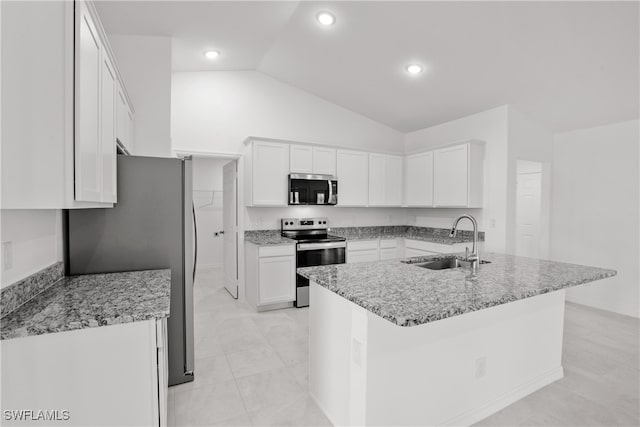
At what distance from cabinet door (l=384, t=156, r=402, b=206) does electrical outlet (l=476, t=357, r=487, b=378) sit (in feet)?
10.9

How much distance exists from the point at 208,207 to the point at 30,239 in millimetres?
5367

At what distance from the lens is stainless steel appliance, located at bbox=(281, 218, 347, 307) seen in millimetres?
4176

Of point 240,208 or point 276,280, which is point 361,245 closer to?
point 276,280

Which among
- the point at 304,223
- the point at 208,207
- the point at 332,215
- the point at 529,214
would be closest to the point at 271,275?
the point at 304,223

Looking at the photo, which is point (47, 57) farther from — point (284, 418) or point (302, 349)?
point (302, 349)

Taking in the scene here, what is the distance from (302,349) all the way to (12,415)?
2087 millimetres

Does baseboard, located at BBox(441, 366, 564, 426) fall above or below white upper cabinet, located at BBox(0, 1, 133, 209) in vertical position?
below

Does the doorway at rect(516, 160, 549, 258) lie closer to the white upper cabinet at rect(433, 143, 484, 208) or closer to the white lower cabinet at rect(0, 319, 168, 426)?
the white upper cabinet at rect(433, 143, 484, 208)

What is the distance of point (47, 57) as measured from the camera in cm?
122

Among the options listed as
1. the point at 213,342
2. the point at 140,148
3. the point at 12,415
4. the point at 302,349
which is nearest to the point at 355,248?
the point at 302,349

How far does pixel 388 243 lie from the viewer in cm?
498

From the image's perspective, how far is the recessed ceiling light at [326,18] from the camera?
3174mm

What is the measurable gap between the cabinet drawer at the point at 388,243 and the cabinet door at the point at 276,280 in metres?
1.50

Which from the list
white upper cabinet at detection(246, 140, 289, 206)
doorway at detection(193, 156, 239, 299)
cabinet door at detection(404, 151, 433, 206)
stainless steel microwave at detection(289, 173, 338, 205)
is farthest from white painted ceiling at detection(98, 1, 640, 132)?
doorway at detection(193, 156, 239, 299)
